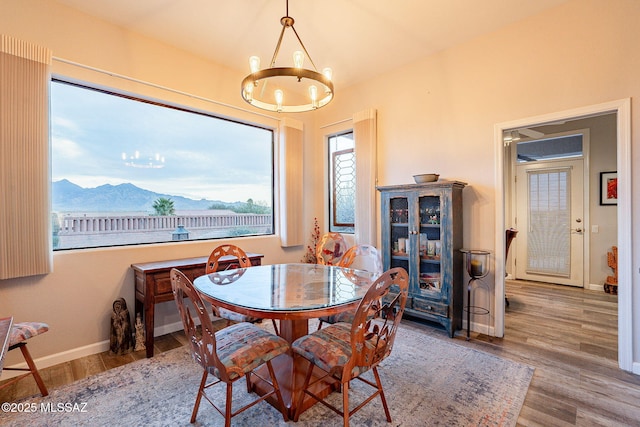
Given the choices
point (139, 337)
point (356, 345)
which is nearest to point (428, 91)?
point (356, 345)

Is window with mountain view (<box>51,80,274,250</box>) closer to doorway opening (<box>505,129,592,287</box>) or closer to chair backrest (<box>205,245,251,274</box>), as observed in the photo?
chair backrest (<box>205,245,251,274</box>)

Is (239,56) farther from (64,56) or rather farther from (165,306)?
(165,306)

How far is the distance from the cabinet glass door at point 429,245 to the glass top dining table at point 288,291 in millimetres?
1194

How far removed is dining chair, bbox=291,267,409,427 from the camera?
1.50 meters

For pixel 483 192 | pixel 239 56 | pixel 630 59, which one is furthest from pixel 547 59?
pixel 239 56

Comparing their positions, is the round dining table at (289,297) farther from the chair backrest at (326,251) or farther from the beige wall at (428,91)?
the beige wall at (428,91)

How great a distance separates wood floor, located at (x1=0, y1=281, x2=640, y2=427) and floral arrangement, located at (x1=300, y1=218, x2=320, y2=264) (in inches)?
76.9

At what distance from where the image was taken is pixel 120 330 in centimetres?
270

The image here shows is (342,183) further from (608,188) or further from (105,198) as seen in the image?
(608,188)

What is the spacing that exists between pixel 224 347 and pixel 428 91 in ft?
11.4

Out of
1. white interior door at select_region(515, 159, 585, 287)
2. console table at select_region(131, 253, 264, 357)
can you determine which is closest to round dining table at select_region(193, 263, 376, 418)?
console table at select_region(131, 253, 264, 357)

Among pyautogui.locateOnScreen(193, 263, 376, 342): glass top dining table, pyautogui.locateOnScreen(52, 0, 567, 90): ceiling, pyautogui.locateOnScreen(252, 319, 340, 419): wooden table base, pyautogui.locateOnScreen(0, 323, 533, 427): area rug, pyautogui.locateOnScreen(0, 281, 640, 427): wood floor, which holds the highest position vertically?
pyautogui.locateOnScreen(52, 0, 567, 90): ceiling

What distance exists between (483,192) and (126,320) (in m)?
3.82

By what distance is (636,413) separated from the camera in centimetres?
187
